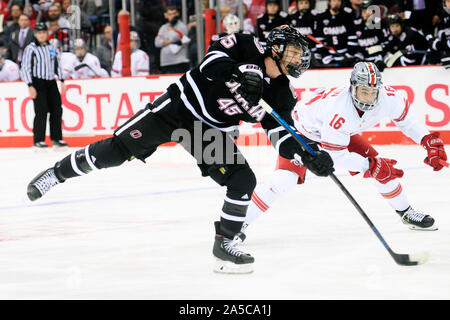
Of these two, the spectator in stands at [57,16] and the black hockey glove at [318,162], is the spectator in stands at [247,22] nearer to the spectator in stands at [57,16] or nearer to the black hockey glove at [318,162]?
the spectator in stands at [57,16]

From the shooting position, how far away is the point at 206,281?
2994mm

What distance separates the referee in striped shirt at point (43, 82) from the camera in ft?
31.8

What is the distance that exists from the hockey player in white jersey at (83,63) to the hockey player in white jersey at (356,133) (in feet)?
22.3

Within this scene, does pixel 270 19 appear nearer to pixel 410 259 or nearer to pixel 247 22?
pixel 247 22

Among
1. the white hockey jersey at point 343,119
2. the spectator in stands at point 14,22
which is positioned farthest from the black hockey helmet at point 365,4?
the white hockey jersey at point 343,119

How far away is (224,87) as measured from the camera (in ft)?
11.0

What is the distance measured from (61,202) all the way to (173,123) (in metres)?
2.09

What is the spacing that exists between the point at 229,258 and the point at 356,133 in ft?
3.93

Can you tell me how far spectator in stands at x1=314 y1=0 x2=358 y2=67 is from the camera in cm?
912

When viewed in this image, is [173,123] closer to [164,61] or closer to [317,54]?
[317,54]

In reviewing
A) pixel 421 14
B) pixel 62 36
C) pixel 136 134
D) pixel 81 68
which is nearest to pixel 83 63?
pixel 81 68

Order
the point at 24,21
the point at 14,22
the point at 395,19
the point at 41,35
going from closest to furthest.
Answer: the point at 395,19
the point at 41,35
the point at 24,21
the point at 14,22

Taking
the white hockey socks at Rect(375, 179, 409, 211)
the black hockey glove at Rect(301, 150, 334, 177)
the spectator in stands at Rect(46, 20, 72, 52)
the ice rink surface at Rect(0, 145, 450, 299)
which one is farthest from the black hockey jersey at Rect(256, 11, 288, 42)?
the black hockey glove at Rect(301, 150, 334, 177)

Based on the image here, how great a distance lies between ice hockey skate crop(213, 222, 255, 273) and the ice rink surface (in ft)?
0.16
